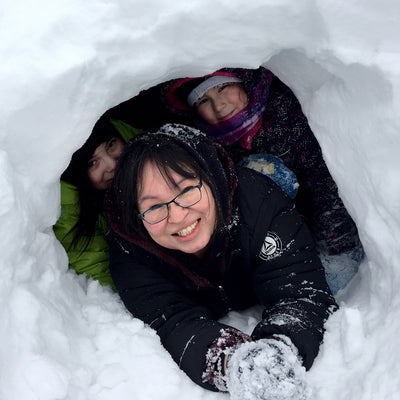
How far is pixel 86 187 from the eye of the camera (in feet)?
6.33

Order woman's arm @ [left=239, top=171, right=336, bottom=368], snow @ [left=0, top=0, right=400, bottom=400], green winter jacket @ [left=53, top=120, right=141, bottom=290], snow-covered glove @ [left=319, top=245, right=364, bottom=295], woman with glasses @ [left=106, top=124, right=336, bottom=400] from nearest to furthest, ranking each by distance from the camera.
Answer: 1. snow @ [left=0, top=0, right=400, bottom=400]
2. woman with glasses @ [left=106, top=124, right=336, bottom=400]
3. woman's arm @ [left=239, top=171, right=336, bottom=368]
4. green winter jacket @ [left=53, top=120, right=141, bottom=290]
5. snow-covered glove @ [left=319, top=245, right=364, bottom=295]

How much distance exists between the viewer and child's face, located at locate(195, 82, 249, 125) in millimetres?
2037

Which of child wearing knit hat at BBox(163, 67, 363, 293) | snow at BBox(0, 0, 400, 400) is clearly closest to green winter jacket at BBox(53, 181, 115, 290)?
snow at BBox(0, 0, 400, 400)

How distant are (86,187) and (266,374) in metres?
1.15

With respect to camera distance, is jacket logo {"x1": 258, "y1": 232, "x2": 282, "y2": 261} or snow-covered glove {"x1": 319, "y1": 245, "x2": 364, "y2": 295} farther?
snow-covered glove {"x1": 319, "y1": 245, "x2": 364, "y2": 295}

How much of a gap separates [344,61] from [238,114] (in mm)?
792

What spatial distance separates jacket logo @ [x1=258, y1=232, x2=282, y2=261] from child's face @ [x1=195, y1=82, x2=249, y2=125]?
730 millimetres

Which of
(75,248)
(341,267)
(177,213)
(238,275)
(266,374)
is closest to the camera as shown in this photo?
(266,374)

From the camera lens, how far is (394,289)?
1.38 m

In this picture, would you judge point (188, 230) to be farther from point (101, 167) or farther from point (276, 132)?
point (276, 132)

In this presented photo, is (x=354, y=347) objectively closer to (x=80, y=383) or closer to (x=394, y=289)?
(x=394, y=289)

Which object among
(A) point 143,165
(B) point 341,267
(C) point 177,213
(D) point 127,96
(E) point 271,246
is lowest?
(B) point 341,267

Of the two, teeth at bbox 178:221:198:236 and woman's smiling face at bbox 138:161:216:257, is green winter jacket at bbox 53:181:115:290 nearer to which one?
woman's smiling face at bbox 138:161:216:257

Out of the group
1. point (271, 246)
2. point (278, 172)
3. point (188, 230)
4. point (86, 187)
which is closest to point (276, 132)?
point (278, 172)
